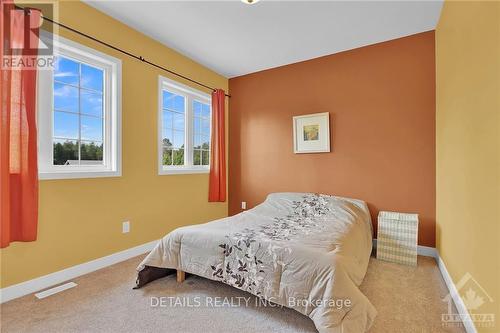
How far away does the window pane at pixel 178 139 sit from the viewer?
3.45 meters

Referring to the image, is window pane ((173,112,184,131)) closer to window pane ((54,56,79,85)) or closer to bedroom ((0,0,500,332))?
bedroom ((0,0,500,332))

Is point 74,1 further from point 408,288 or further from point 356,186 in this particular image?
point 408,288

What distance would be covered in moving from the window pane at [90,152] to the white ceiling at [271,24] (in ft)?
4.47

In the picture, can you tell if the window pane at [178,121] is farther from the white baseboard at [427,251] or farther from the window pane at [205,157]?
the white baseboard at [427,251]

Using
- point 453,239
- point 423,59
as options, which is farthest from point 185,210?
point 423,59

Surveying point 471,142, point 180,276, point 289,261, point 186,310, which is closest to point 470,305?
point 471,142

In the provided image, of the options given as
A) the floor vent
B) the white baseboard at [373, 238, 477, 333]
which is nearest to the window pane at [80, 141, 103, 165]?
the floor vent

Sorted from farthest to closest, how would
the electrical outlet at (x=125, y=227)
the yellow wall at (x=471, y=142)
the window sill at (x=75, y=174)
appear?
the electrical outlet at (x=125, y=227) < the window sill at (x=75, y=174) < the yellow wall at (x=471, y=142)

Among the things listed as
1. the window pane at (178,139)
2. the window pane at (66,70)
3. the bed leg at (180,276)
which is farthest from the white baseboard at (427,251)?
the window pane at (66,70)

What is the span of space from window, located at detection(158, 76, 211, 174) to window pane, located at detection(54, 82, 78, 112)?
36.9 inches

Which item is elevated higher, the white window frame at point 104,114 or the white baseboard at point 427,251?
the white window frame at point 104,114

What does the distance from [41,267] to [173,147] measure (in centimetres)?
190

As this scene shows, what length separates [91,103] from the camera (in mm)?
2492

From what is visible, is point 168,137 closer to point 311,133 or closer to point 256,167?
point 256,167
